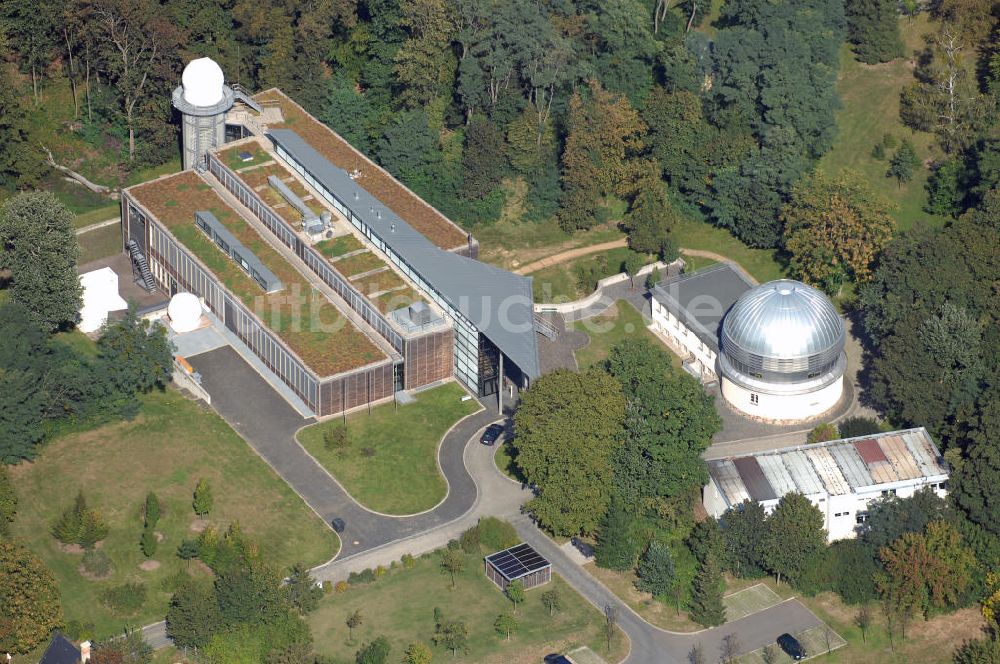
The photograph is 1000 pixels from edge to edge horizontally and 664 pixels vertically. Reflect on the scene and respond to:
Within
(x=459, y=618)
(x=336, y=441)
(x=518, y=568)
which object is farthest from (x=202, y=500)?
(x=518, y=568)

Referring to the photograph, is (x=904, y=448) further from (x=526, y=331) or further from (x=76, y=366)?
(x=76, y=366)

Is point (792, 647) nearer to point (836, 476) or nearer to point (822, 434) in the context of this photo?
point (836, 476)

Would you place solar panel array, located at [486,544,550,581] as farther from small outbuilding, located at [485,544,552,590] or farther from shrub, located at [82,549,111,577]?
shrub, located at [82,549,111,577]

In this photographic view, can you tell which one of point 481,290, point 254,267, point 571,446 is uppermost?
point 571,446

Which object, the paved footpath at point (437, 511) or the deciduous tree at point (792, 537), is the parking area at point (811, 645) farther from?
the deciduous tree at point (792, 537)

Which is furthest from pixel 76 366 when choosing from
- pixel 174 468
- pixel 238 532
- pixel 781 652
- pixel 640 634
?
pixel 781 652

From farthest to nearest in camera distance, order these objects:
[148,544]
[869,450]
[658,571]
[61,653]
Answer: [869,450] → [148,544] → [658,571] → [61,653]
